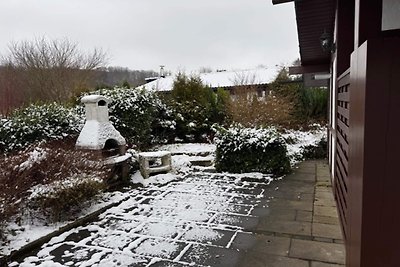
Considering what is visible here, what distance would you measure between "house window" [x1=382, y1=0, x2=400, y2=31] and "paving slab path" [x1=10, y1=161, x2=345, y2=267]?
234 cm

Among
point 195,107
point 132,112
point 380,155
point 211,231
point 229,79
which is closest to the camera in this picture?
point 380,155

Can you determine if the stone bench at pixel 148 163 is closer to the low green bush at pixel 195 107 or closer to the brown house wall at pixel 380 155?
the low green bush at pixel 195 107

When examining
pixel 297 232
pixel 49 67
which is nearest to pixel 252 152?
pixel 297 232

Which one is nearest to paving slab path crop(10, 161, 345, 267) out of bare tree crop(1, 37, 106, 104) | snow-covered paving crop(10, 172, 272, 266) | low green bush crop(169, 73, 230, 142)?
snow-covered paving crop(10, 172, 272, 266)

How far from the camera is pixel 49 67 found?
14039mm

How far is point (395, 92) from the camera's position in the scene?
52.4 inches

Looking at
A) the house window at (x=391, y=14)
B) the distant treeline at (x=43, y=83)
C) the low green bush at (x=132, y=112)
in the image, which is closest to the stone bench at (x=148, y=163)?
the low green bush at (x=132, y=112)

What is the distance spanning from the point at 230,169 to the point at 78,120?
3.55m

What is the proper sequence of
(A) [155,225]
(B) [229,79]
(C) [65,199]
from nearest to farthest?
(A) [155,225] → (C) [65,199] → (B) [229,79]

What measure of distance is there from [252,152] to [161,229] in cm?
319

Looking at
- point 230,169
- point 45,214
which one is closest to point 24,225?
point 45,214

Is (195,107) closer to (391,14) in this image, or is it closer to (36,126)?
(36,126)

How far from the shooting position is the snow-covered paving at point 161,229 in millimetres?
3154

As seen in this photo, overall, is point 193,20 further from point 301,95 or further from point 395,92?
point 395,92
